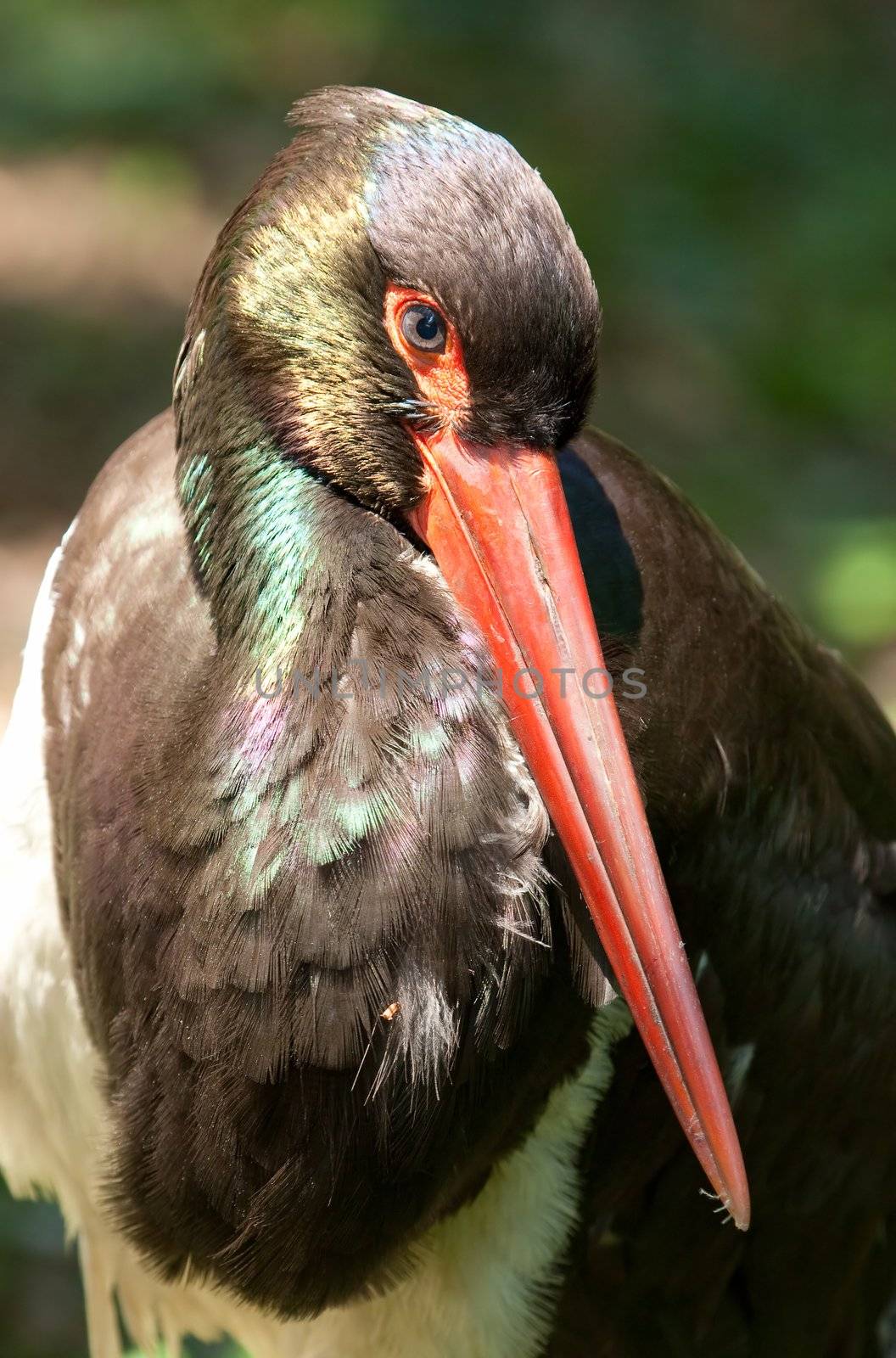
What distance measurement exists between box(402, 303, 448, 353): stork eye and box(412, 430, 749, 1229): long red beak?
10 cm

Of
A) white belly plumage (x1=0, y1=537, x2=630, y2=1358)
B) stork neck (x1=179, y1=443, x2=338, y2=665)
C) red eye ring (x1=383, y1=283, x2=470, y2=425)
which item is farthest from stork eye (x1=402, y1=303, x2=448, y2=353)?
white belly plumage (x1=0, y1=537, x2=630, y2=1358)

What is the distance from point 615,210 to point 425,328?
14.0 feet

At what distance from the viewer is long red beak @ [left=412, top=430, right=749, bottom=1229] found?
6.11 feet

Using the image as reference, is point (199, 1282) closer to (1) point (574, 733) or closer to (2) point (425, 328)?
(1) point (574, 733)

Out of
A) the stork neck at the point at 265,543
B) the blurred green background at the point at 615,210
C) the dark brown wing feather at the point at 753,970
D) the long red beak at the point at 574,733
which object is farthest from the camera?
the blurred green background at the point at 615,210

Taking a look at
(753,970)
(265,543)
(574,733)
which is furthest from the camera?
(753,970)

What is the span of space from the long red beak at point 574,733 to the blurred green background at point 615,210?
2530mm

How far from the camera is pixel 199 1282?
7.43 ft

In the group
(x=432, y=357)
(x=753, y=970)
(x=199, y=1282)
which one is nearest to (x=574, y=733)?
(x=432, y=357)

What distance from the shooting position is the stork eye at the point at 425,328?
6.19 ft

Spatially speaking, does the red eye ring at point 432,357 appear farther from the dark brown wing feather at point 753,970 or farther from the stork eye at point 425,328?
the dark brown wing feather at point 753,970

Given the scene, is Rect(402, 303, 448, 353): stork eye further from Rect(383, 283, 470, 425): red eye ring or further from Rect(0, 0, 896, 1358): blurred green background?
Rect(0, 0, 896, 1358): blurred green background

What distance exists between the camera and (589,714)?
6.19ft

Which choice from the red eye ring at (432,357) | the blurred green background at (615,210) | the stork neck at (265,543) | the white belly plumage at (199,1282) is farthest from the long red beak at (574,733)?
the blurred green background at (615,210)
